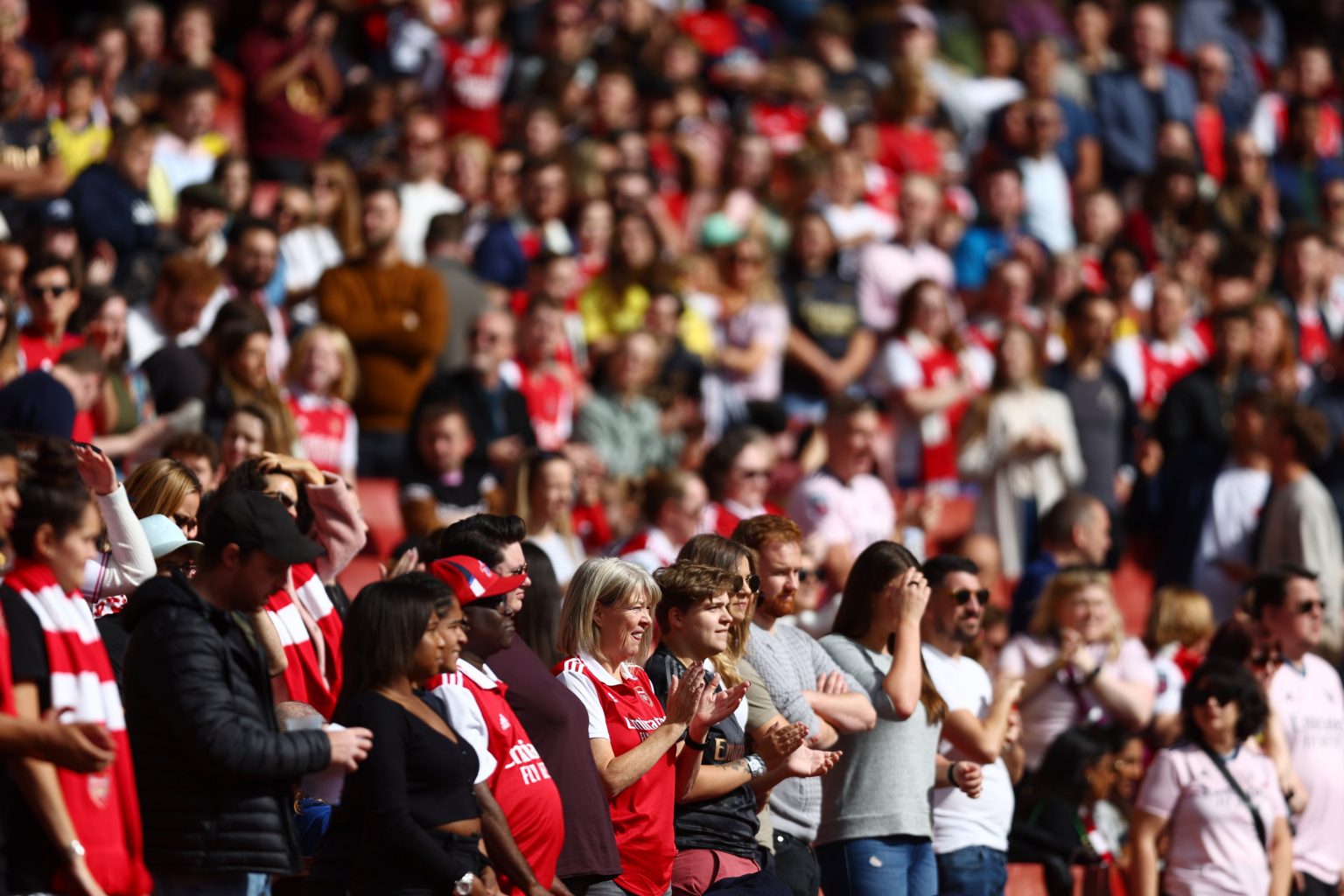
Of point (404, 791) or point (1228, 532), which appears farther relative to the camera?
point (1228, 532)

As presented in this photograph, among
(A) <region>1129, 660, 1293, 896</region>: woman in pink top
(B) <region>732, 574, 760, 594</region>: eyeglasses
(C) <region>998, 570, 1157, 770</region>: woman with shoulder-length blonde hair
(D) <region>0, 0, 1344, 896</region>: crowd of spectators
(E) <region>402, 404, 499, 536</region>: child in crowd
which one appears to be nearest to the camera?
(D) <region>0, 0, 1344, 896</region>: crowd of spectators

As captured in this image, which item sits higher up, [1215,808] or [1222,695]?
[1222,695]

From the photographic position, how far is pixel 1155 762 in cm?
823

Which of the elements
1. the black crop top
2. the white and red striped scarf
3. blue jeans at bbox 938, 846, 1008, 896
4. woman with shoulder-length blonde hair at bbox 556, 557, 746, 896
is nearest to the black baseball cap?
the black crop top

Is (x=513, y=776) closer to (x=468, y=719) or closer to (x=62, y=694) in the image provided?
(x=468, y=719)

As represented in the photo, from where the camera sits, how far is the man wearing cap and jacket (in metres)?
4.86

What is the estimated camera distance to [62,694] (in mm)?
4727

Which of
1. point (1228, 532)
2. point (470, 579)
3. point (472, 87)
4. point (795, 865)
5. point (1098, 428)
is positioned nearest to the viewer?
point (470, 579)

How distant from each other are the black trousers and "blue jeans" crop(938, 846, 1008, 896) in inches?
32.8

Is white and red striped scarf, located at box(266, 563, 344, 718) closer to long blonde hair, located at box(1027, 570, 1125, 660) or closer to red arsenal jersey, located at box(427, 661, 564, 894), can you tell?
red arsenal jersey, located at box(427, 661, 564, 894)

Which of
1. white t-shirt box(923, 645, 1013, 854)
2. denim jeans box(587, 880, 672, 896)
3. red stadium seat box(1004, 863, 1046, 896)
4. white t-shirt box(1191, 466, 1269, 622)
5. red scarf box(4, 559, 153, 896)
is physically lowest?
white t-shirt box(1191, 466, 1269, 622)

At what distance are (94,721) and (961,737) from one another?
358 cm

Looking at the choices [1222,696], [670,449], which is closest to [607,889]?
[1222,696]

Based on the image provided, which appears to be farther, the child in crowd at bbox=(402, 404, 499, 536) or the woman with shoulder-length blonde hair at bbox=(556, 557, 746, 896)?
the child in crowd at bbox=(402, 404, 499, 536)
